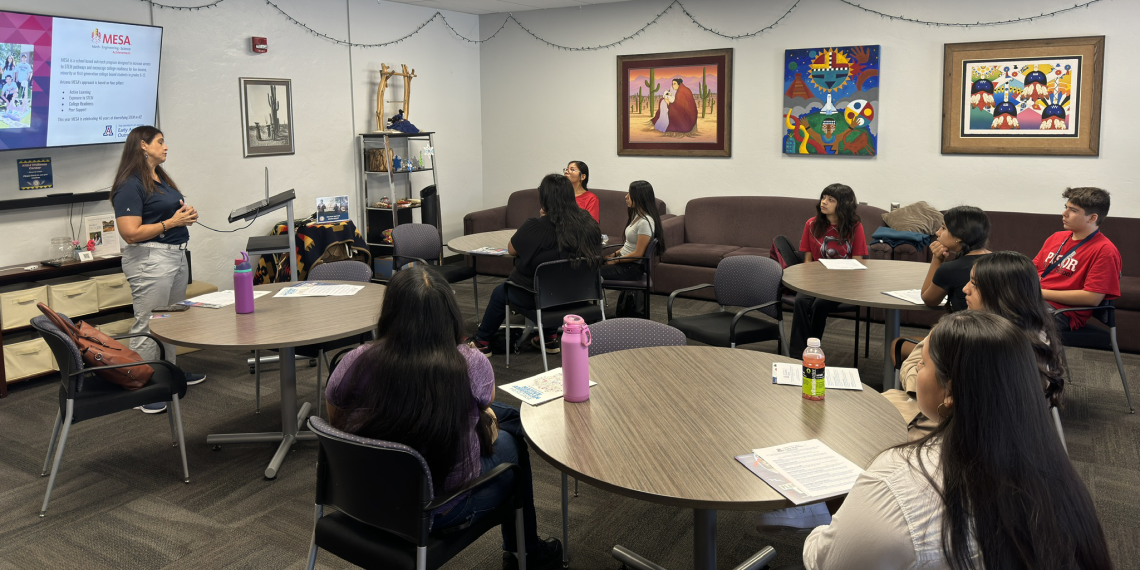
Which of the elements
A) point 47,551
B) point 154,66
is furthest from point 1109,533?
point 154,66

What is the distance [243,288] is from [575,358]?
76.3 inches

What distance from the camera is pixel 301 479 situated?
12.1 feet

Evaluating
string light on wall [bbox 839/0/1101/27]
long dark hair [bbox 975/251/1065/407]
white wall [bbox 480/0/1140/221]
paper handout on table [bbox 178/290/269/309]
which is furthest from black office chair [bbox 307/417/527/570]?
string light on wall [bbox 839/0/1101/27]

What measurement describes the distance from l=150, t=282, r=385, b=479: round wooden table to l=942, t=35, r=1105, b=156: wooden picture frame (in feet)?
15.9

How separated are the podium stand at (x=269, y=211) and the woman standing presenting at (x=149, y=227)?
1.04ft

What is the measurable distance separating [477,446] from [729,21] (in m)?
6.09

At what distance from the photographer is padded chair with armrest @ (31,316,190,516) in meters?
3.32

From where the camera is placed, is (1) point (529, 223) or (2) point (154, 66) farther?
(2) point (154, 66)

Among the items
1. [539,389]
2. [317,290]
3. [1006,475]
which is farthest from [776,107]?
[1006,475]

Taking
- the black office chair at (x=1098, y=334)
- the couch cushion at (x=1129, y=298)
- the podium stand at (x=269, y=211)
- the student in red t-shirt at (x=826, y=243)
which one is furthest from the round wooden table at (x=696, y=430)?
the couch cushion at (x=1129, y=298)

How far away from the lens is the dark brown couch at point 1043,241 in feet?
17.5

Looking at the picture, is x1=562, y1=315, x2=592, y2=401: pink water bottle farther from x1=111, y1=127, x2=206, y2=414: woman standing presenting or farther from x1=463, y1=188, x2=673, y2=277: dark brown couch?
x1=463, y1=188, x2=673, y2=277: dark brown couch

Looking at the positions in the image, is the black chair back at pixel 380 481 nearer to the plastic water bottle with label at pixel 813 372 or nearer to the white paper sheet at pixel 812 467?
the white paper sheet at pixel 812 467

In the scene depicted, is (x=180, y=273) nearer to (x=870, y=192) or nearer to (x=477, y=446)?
(x=477, y=446)
